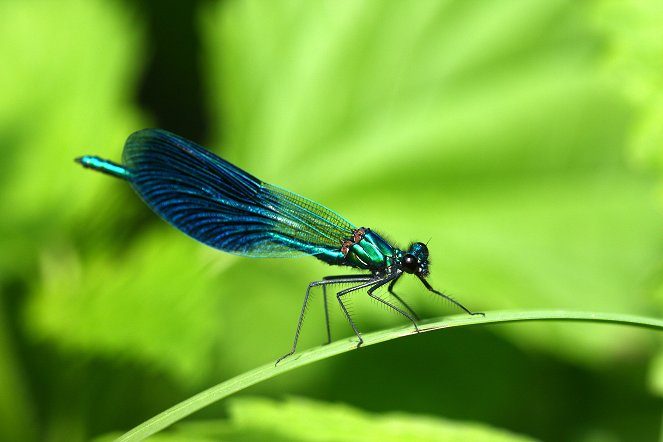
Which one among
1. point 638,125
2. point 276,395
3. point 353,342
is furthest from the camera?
point 276,395

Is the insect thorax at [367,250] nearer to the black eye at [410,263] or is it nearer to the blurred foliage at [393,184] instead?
the black eye at [410,263]

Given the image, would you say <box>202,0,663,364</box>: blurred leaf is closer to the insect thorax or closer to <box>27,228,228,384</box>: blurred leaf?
<box>27,228,228,384</box>: blurred leaf

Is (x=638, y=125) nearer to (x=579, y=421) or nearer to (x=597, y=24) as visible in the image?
(x=597, y=24)

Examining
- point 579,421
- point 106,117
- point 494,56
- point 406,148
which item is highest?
point 494,56

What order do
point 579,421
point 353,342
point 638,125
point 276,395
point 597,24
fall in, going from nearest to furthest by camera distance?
1. point 353,342
2. point 638,125
3. point 597,24
4. point 579,421
5. point 276,395

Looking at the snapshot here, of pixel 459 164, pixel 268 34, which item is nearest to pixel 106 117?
pixel 268 34
